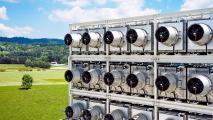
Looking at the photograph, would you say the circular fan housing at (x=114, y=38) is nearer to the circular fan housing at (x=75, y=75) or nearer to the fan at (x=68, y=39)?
the fan at (x=68, y=39)

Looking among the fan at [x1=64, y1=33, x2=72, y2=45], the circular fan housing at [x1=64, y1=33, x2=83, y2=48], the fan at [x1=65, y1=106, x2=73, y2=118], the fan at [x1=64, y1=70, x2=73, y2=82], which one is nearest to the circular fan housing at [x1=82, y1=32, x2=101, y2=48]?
the circular fan housing at [x1=64, y1=33, x2=83, y2=48]

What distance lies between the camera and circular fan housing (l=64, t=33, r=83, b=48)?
61.4 feet

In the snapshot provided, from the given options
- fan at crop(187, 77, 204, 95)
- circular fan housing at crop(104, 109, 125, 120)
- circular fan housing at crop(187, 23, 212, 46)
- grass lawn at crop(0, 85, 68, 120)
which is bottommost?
grass lawn at crop(0, 85, 68, 120)

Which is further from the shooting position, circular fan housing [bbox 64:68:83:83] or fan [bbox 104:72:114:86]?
circular fan housing [bbox 64:68:83:83]

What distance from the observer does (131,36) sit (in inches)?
601

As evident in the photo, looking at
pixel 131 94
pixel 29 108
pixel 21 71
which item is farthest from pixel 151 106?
pixel 21 71

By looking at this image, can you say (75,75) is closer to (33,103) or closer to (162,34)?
(162,34)

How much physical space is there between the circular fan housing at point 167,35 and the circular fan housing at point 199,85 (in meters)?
1.78

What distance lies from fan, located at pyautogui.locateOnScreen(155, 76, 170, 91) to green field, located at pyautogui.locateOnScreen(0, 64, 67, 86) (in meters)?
93.6

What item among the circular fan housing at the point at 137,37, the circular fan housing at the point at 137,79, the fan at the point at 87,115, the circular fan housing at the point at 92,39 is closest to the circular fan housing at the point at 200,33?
the circular fan housing at the point at 137,37

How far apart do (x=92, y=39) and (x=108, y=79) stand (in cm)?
238

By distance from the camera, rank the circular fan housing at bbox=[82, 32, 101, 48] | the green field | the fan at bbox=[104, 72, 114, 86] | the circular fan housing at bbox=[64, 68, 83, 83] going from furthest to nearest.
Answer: the green field < the circular fan housing at bbox=[64, 68, 83, 83] < the circular fan housing at bbox=[82, 32, 101, 48] < the fan at bbox=[104, 72, 114, 86]

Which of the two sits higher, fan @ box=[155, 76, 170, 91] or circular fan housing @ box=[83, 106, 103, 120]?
fan @ box=[155, 76, 170, 91]

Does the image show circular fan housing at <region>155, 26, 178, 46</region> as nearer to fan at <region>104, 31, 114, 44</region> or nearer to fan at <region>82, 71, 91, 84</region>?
Result: fan at <region>104, 31, 114, 44</region>
